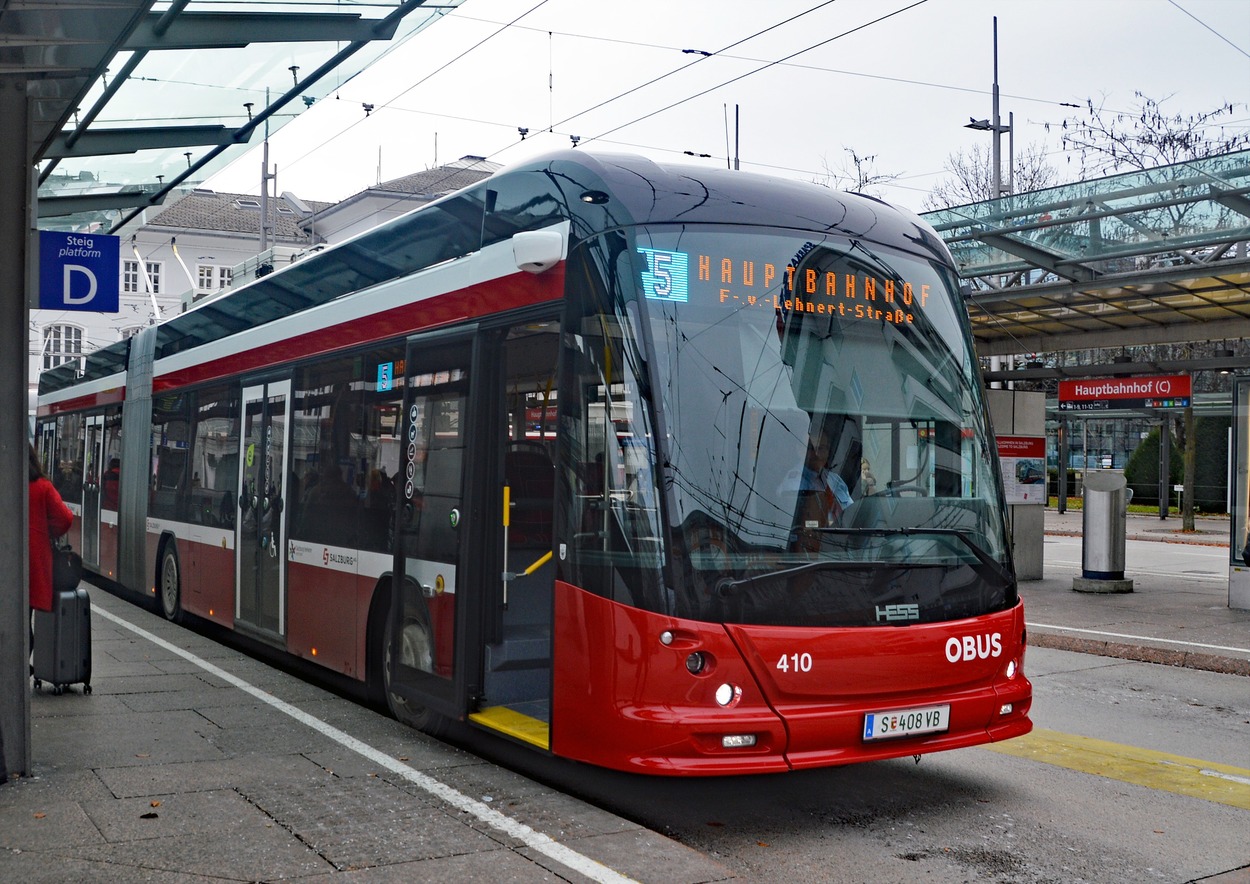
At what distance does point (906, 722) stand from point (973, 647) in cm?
56

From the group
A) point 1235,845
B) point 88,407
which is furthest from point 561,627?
point 88,407

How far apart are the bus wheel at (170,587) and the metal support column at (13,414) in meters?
6.62

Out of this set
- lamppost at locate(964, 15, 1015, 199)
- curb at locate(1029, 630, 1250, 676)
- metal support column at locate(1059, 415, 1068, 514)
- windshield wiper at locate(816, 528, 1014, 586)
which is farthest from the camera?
metal support column at locate(1059, 415, 1068, 514)

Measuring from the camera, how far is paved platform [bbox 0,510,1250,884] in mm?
5062

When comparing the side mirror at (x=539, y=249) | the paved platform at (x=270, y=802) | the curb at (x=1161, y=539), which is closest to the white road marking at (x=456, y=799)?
the paved platform at (x=270, y=802)

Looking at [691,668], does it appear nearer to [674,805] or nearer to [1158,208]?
[674,805]

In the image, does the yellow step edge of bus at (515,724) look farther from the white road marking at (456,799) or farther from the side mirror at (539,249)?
the side mirror at (539,249)

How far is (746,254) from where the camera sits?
6.26 m

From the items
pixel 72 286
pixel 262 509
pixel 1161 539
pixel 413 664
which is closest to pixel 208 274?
pixel 1161 539

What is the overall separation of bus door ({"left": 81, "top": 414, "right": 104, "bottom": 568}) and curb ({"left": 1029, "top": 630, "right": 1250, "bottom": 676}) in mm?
11426

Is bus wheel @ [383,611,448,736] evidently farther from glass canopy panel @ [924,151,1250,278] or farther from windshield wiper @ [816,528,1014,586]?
glass canopy panel @ [924,151,1250,278]

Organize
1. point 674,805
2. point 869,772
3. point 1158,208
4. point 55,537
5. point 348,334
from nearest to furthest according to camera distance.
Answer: point 674,805
point 869,772
point 55,537
point 348,334
point 1158,208

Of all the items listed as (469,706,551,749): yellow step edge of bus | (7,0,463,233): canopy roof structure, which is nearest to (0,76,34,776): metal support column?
(7,0,463,233): canopy roof structure

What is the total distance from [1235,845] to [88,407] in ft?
50.4
